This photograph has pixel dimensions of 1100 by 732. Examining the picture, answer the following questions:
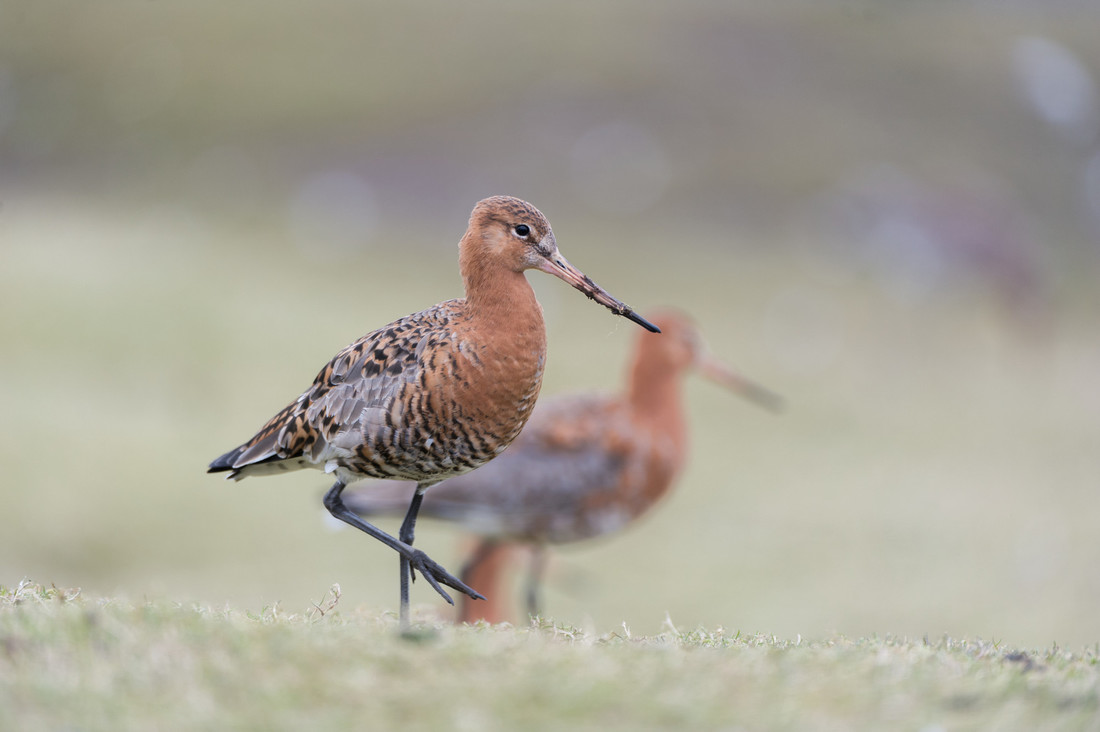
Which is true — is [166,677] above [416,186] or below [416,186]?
below

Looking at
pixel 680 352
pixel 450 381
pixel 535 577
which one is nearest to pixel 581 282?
pixel 450 381

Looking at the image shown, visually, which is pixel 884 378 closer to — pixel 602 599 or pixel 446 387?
pixel 602 599

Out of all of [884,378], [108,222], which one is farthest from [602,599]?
[108,222]

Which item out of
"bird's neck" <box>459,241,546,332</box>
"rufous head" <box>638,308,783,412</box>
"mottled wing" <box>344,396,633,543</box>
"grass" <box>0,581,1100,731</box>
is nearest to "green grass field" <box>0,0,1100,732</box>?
"grass" <box>0,581,1100,731</box>

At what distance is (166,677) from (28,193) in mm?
26185

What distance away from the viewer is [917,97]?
3531 centimetres

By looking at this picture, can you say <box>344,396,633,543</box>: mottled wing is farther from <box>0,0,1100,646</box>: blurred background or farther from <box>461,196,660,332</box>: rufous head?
<box>461,196,660,332</box>: rufous head

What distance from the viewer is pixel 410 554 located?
18.0ft

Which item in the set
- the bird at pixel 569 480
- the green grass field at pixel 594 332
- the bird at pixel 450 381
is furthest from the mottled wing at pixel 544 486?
the bird at pixel 450 381

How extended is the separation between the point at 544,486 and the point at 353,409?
384 centimetres

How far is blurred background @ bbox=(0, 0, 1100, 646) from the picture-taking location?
40.9 feet

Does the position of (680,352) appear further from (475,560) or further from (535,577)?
(475,560)

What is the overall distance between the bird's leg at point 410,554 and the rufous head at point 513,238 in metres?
1.36

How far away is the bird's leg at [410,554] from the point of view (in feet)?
17.7
